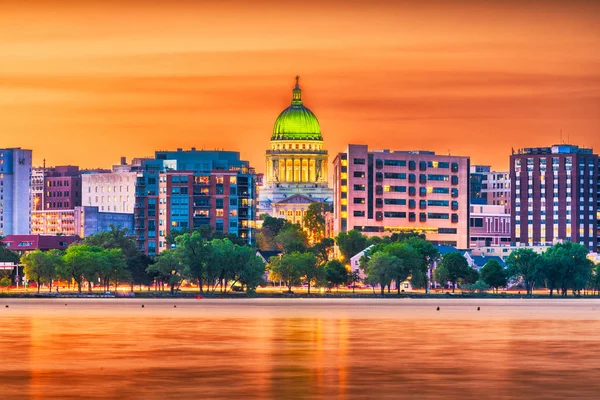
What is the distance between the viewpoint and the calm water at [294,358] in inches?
2618

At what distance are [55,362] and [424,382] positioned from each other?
67.9 feet

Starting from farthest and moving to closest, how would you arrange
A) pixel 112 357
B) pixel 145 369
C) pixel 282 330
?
pixel 282 330 → pixel 112 357 → pixel 145 369

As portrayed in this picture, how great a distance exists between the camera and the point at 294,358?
82.7 metres

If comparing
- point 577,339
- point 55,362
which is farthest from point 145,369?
point 577,339

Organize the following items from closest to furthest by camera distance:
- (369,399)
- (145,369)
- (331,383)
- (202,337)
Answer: (369,399)
(331,383)
(145,369)
(202,337)

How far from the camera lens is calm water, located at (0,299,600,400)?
66.5 m

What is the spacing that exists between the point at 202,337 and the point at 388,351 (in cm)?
1716

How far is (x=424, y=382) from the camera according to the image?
228 ft

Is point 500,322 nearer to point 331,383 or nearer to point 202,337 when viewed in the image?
point 202,337

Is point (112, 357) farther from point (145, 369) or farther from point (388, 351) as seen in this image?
point (388, 351)

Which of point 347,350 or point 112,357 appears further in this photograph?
point 347,350

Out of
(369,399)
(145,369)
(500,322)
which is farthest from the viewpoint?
(500,322)

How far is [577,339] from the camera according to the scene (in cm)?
10038

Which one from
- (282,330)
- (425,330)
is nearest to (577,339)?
(425,330)
